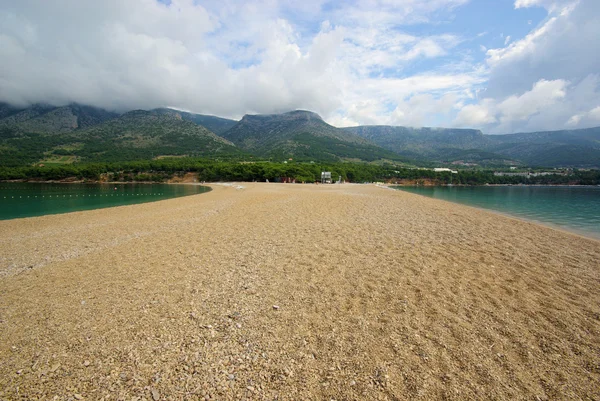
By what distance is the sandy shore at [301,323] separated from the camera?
3410 millimetres

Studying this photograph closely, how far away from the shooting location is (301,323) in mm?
4707

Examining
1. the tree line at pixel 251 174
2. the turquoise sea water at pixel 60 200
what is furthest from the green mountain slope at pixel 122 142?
the turquoise sea water at pixel 60 200

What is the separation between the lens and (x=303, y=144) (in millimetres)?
169500

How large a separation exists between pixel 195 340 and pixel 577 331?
6.38 meters

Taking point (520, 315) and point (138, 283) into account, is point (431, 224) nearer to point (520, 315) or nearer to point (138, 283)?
point (520, 315)

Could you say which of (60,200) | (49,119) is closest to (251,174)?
(60,200)

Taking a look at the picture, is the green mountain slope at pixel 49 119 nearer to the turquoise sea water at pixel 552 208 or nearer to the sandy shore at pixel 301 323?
the sandy shore at pixel 301 323

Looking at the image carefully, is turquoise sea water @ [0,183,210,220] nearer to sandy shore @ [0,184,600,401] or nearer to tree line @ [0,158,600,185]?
sandy shore @ [0,184,600,401]

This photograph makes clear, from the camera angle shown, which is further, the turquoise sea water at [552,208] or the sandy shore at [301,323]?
the turquoise sea water at [552,208]

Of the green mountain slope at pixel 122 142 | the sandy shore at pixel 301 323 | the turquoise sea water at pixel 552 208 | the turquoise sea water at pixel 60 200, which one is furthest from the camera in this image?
the green mountain slope at pixel 122 142

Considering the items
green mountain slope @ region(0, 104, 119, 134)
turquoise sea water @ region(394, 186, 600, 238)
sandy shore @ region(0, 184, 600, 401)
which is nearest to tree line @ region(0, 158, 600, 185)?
turquoise sea water @ region(394, 186, 600, 238)

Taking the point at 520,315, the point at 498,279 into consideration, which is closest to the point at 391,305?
the point at 520,315

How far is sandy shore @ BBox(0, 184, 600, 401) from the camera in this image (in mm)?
3410

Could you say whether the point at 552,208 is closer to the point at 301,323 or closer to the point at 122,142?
the point at 301,323
